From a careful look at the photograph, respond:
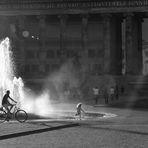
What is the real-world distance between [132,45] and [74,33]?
12964 mm

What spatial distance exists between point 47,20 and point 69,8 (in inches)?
370

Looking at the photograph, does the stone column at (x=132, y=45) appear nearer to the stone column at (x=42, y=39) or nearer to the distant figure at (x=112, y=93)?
the stone column at (x=42, y=39)

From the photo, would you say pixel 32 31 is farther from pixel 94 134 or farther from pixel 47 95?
pixel 94 134

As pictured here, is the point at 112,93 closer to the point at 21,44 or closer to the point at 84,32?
the point at 84,32

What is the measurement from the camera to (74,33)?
96.2 m

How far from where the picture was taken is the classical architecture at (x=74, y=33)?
86.8m

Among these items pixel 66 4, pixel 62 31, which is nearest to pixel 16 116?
pixel 66 4

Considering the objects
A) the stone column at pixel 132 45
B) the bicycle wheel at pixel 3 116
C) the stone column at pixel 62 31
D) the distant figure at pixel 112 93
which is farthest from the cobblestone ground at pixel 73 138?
the stone column at pixel 62 31

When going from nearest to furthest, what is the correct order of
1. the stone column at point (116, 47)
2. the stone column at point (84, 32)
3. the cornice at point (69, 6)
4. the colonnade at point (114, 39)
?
the cornice at point (69, 6) < the colonnade at point (114, 39) < the stone column at point (84, 32) < the stone column at point (116, 47)

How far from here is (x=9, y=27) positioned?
313ft

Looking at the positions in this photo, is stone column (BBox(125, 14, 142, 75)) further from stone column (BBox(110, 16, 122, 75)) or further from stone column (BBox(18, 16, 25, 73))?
stone column (BBox(18, 16, 25, 73))

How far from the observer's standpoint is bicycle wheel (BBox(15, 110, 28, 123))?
28311mm

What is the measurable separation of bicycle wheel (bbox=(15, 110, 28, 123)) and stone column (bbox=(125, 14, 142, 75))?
55.1m

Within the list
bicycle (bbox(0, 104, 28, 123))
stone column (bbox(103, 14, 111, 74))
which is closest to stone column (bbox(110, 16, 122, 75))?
stone column (bbox(103, 14, 111, 74))
